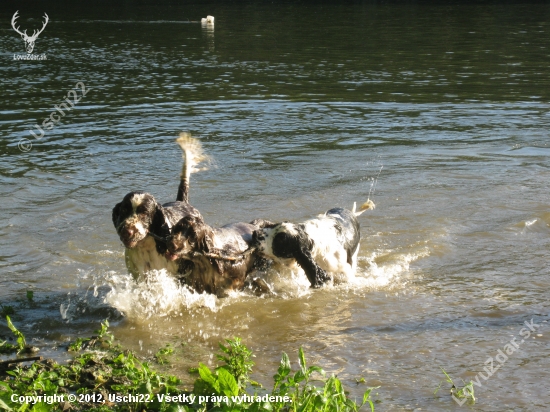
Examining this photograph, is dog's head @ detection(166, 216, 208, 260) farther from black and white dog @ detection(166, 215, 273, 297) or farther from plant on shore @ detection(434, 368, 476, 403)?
plant on shore @ detection(434, 368, 476, 403)

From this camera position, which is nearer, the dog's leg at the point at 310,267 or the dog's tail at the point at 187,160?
the dog's leg at the point at 310,267

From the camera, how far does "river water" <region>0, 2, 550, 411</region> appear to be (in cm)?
575

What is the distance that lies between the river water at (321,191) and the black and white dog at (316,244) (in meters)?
0.25

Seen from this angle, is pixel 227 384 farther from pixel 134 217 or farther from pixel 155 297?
pixel 155 297

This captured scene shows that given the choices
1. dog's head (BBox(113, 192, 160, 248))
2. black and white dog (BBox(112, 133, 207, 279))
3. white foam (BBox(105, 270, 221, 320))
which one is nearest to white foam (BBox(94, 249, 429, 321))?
white foam (BBox(105, 270, 221, 320))

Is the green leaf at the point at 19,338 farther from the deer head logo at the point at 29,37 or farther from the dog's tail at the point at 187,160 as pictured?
the deer head logo at the point at 29,37

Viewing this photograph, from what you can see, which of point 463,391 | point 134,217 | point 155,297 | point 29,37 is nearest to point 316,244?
point 155,297

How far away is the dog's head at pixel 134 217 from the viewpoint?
5.19 m

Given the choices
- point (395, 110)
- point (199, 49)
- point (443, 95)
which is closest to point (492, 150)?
point (395, 110)

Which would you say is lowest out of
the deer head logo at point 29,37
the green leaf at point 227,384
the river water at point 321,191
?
the river water at point 321,191

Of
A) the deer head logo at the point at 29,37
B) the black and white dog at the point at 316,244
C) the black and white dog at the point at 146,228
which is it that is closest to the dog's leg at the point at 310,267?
the black and white dog at the point at 316,244

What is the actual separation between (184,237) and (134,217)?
387 millimetres

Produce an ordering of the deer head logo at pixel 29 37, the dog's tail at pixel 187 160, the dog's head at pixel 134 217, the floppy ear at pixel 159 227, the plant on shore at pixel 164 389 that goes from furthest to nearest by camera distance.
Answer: the deer head logo at pixel 29 37 → the dog's tail at pixel 187 160 → the floppy ear at pixel 159 227 → the dog's head at pixel 134 217 → the plant on shore at pixel 164 389

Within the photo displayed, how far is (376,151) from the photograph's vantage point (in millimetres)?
11359
